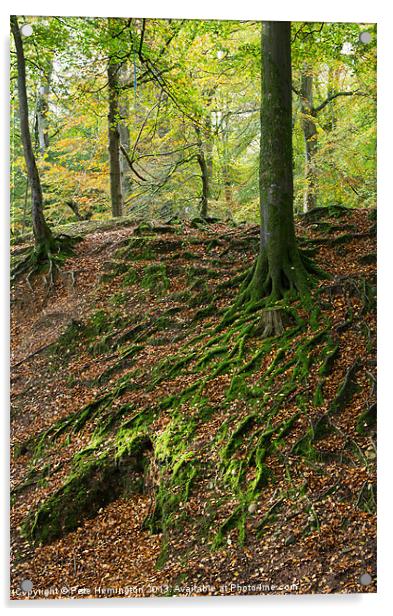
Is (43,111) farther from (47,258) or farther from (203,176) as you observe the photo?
(203,176)

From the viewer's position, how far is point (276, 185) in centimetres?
509

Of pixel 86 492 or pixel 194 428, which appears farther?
pixel 194 428

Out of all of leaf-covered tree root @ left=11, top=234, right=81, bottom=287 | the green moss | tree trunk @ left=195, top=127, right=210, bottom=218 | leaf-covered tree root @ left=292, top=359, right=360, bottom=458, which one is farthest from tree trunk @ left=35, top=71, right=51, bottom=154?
leaf-covered tree root @ left=292, top=359, right=360, bottom=458

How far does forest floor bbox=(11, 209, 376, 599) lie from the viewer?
3992 mm

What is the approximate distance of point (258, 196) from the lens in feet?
17.4

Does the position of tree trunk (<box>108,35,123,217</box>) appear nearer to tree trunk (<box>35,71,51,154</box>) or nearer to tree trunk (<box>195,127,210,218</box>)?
tree trunk (<box>35,71,51,154</box>)

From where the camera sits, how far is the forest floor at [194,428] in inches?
157

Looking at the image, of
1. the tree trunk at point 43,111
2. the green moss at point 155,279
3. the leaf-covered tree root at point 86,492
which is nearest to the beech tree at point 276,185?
the green moss at point 155,279

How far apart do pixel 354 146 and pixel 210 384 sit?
2.83 m

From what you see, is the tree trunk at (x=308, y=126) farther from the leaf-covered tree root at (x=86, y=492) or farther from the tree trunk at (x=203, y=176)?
the leaf-covered tree root at (x=86, y=492)

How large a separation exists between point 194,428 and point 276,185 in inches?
99.5

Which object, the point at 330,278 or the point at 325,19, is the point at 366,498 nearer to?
the point at 330,278

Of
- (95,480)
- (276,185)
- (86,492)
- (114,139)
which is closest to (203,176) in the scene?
(276,185)

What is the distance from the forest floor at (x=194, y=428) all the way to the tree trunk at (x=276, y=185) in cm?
25
